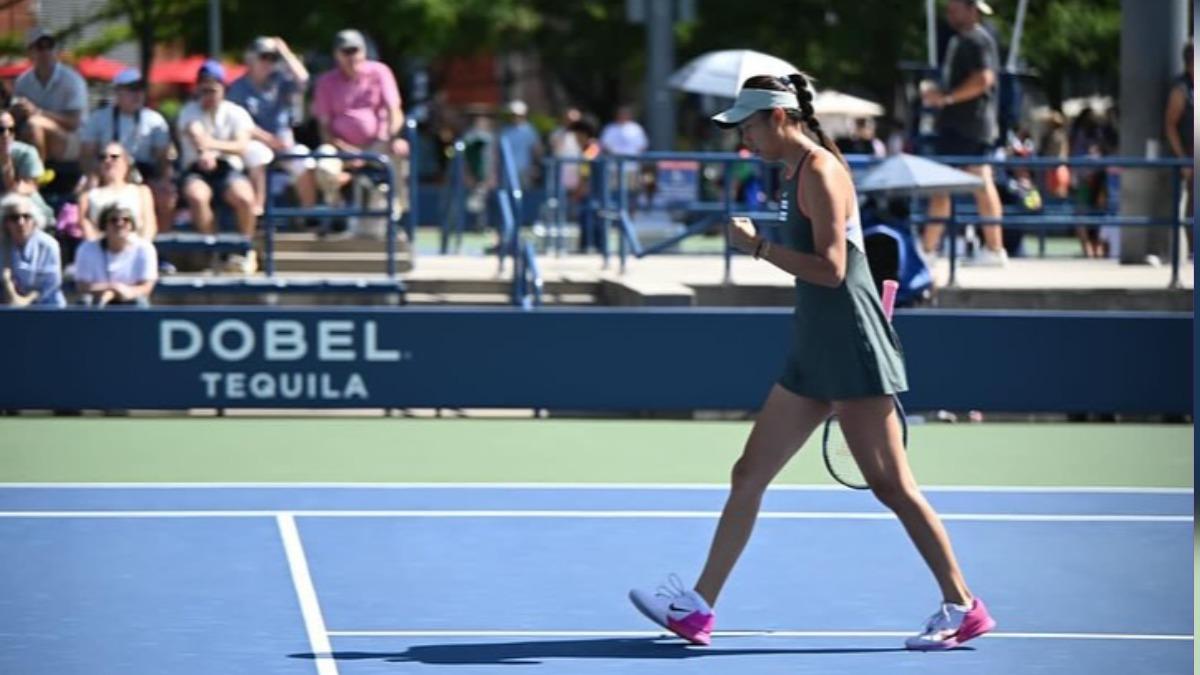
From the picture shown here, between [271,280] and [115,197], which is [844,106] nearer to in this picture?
[271,280]

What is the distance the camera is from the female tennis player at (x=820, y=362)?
821 centimetres

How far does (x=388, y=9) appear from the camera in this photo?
39.1 meters

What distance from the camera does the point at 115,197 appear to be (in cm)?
1625

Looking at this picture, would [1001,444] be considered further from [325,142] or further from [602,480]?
[325,142]

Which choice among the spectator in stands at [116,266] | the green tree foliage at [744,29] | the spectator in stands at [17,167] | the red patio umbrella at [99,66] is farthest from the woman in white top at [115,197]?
the green tree foliage at [744,29]

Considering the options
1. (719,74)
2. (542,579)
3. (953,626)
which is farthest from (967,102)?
(953,626)

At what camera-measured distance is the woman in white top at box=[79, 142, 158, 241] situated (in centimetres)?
1619

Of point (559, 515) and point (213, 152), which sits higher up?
point (213, 152)

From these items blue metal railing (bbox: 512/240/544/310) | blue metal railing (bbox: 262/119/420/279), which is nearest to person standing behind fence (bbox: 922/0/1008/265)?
blue metal railing (bbox: 512/240/544/310)

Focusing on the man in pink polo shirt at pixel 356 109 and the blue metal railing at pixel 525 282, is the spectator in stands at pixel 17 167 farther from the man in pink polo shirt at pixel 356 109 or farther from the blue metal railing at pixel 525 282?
the blue metal railing at pixel 525 282

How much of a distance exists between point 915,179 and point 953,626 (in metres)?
8.38

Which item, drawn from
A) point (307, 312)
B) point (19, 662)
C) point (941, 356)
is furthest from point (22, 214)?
point (19, 662)

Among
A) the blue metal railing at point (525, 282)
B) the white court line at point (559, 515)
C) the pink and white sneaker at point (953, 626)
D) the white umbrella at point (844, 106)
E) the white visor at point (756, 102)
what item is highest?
the white visor at point (756, 102)

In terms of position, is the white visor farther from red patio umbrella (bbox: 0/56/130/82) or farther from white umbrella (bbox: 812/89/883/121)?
red patio umbrella (bbox: 0/56/130/82)
